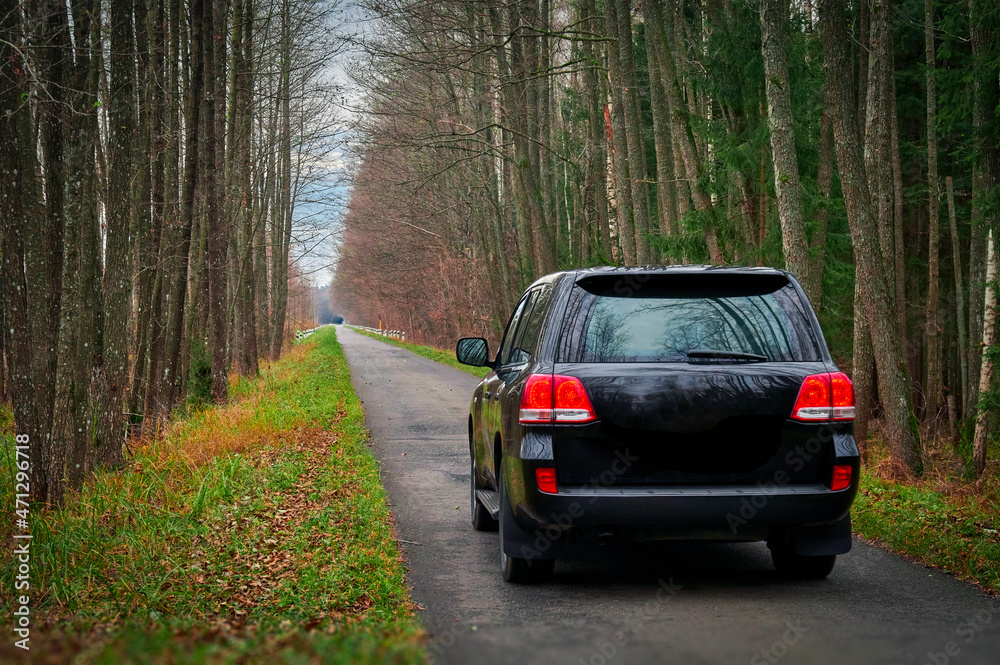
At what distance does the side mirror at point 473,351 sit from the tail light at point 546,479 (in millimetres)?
2283

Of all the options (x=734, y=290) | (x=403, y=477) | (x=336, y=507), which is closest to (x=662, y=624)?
(x=734, y=290)

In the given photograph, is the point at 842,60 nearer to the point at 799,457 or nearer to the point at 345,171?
the point at 799,457

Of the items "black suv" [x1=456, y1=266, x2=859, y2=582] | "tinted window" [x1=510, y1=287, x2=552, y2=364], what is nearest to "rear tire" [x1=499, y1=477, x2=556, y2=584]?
"black suv" [x1=456, y1=266, x2=859, y2=582]

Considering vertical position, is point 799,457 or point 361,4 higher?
point 361,4

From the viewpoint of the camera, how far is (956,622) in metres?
4.44

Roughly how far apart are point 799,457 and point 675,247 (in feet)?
39.4

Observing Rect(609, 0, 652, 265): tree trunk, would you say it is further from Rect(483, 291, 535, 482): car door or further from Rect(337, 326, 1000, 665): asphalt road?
Rect(337, 326, 1000, 665): asphalt road

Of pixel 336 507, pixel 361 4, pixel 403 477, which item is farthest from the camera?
pixel 361 4

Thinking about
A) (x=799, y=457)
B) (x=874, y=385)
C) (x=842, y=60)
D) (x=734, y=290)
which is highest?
(x=842, y=60)

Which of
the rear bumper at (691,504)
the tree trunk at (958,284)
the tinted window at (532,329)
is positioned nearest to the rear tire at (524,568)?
the rear bumper at (691,504)

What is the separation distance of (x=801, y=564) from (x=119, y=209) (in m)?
8.45

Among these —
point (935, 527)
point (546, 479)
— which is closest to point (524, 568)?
point (546, 479)

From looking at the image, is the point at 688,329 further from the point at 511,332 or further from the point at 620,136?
the point at 620,136

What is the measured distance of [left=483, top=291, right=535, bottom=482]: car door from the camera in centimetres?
623
